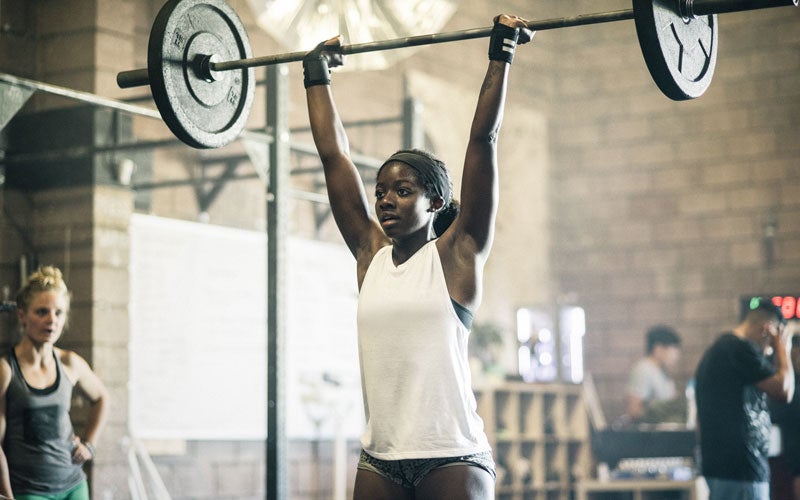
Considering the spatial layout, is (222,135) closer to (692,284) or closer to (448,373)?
(448,373)

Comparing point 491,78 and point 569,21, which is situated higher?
point 569,21

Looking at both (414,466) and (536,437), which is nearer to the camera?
(414,466)

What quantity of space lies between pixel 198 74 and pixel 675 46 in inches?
48.7

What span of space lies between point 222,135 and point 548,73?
6.68 meters

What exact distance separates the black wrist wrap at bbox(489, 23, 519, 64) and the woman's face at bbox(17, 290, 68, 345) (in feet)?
6.25

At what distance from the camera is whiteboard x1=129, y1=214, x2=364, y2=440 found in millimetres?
5605

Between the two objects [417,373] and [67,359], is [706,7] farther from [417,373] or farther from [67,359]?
[67,359]

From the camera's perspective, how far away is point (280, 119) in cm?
455

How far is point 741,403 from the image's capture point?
4.19 m

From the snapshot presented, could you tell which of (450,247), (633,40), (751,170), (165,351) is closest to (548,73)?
(633,40)

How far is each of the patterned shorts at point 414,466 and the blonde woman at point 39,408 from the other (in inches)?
66.3

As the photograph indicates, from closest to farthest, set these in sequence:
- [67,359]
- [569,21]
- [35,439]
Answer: [569,21]
[35,439]
[67,359]

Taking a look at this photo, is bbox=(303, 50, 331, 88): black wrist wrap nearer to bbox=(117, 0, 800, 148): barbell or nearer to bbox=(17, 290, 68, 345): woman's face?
bbox=(117, 0, 800, 148): barbell

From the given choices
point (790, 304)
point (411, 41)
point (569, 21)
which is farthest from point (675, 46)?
point (790, 304)
